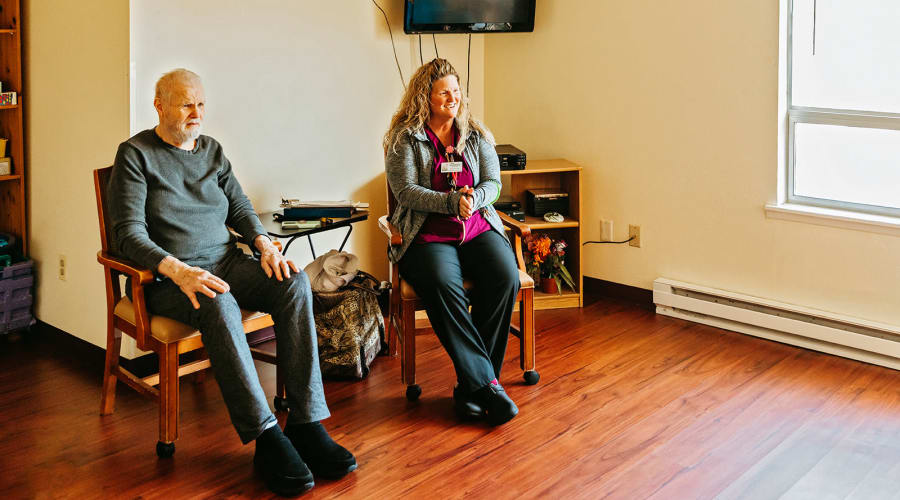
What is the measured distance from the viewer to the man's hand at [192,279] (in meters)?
2.78

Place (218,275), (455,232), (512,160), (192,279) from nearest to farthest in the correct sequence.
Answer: (192,279) < (218,275) < (455,232) < (512,160)

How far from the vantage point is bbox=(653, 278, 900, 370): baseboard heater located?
360 centimetres

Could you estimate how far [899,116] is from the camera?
3545 millimetres

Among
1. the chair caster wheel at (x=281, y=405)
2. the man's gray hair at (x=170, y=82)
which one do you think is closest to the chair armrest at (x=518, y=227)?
the chair caster wheel at (x=281, y=405)

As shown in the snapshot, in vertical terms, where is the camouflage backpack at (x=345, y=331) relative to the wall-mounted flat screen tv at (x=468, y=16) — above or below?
below

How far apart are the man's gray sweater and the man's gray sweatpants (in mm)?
111

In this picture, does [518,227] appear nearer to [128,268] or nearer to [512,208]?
[512,208]

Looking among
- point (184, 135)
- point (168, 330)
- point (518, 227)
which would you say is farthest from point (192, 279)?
point (518, 227)

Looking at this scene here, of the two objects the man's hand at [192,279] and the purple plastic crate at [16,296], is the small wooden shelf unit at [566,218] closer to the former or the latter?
the man's hand at [192,279]

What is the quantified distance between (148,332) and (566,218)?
237 cm

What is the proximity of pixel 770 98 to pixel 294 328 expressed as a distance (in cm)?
229

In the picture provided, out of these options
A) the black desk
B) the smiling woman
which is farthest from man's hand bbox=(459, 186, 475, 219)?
the black desk

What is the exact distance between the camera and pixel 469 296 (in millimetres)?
3346

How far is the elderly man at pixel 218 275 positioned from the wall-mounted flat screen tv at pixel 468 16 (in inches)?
61.4
